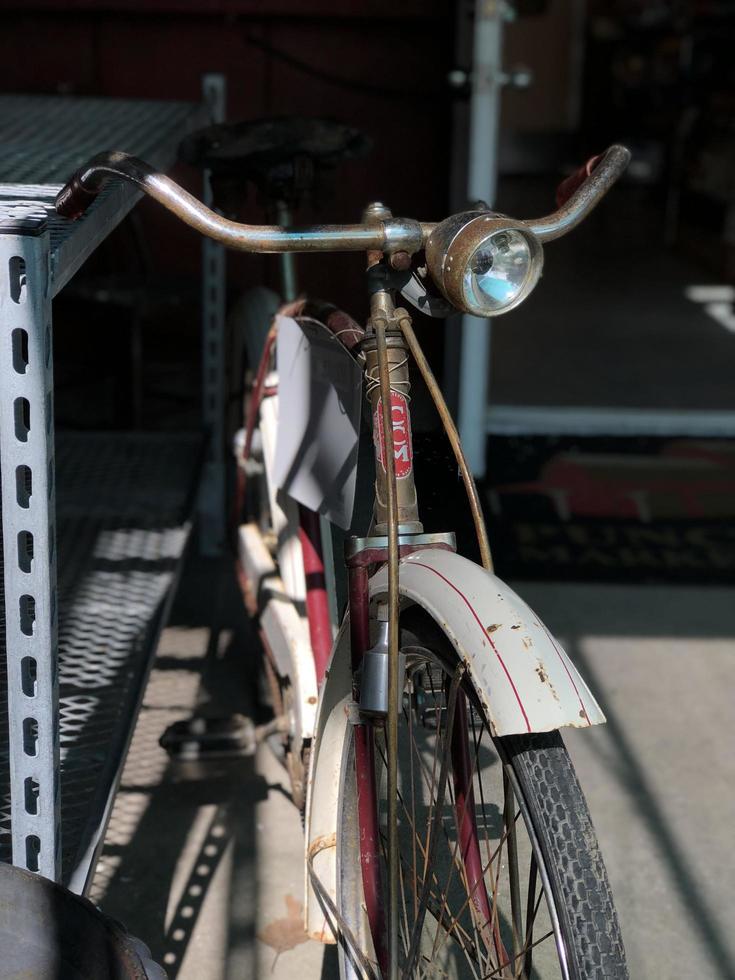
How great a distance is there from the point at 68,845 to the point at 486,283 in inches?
36.8

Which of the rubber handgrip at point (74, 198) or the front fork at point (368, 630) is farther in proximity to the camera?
the front fork at point (368, 630)

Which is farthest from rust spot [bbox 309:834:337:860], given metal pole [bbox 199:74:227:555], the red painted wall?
the red painted wall

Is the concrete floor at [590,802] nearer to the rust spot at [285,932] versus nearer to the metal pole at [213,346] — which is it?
the rust spot at [285,932]

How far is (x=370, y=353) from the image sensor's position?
149 cm

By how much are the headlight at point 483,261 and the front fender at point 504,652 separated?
0.31 meters

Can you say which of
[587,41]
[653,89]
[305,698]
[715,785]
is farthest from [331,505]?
[587,41]

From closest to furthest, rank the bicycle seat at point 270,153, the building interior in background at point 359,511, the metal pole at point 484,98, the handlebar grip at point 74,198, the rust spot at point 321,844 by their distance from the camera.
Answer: the handlebar grip at point 74,198 → the rust spot at point 321,844 → the building interior in background at point 359,511 → the bicycle seat at point 270,153 → the metal pole at point 484,98

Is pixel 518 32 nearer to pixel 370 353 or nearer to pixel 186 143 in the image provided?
pixel 186 143

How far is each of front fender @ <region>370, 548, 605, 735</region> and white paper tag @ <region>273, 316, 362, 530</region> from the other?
1.02 ft

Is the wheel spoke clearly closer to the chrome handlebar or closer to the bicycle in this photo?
the bicycle

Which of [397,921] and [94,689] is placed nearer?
[397,921]

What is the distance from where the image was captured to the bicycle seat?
7.47ft

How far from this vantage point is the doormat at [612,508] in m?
3.56

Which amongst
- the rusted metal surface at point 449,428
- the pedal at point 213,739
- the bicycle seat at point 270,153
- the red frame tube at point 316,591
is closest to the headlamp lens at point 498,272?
the rusted metal surface at point 449,428
